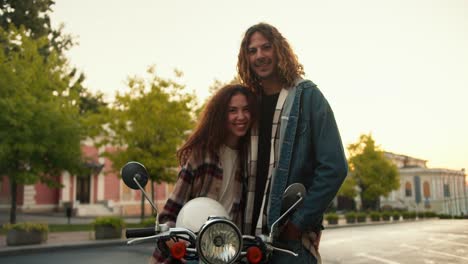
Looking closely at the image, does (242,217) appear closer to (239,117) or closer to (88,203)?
(239,117)

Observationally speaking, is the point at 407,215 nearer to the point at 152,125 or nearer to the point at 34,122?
the point at 152,125

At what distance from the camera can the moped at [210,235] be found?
187 centimetres

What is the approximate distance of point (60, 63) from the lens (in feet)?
72.1

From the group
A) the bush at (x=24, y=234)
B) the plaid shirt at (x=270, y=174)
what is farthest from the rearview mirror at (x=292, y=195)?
the bush at (x=24, y=234)

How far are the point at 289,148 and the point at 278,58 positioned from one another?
616 millimetres

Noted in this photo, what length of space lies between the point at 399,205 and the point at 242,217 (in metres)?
84.7

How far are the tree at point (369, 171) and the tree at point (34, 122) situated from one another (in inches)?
1199

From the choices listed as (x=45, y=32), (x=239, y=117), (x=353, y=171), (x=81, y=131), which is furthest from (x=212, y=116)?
(x=353, y=171)

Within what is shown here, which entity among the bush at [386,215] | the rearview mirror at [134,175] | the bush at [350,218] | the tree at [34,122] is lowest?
the bush at [386,215]

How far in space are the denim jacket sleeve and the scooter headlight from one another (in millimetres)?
494

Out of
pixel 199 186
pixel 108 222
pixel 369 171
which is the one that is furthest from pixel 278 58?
pixel 369 171

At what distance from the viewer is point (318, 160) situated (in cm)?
234

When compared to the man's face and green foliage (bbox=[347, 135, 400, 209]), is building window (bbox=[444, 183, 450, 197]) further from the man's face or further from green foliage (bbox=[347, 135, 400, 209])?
the man's face

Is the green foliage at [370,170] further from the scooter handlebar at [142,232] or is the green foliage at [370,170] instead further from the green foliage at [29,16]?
the scooter handlebar at [142,232]
